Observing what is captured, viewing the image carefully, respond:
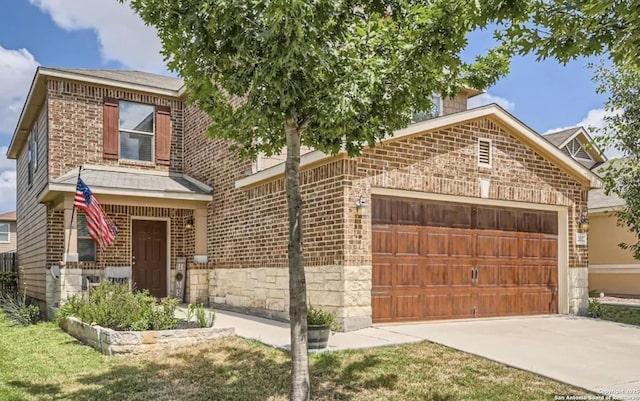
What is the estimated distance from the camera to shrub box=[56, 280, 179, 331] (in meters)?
8.70

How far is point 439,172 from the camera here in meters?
10.7

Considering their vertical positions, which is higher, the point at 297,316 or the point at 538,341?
the point at 297,316

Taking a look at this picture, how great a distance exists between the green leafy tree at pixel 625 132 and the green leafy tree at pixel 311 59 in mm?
8499

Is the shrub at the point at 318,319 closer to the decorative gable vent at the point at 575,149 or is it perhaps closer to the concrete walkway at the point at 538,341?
the concrete walkway at the point at 538,341

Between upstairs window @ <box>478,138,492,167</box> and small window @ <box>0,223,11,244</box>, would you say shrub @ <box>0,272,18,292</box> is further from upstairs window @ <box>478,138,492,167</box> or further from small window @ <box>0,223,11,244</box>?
upstairs window @ <box>478,138,492,167</box>

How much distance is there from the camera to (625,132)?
1230 cm

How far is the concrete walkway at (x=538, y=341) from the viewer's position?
22.0 ft

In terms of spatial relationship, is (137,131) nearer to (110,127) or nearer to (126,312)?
(110,127)

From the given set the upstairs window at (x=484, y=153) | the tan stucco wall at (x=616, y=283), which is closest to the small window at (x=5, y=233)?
the upstairs window at (x=484, y=153)

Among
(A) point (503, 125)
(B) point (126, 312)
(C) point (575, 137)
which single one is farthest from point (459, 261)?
(C) point (575, 137)

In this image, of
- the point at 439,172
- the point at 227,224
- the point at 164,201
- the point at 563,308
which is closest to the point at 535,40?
the point at 439,172

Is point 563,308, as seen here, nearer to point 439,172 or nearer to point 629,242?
point 439,172

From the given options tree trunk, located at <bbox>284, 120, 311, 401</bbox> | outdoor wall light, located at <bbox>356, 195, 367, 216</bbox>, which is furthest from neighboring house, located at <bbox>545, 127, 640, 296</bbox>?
tree trunk, located at <bbox>284, 120, 311, 401</bbox>

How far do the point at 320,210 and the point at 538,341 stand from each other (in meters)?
4.28
